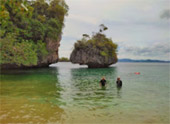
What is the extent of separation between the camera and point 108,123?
836cm

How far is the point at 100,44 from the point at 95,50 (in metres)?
3.55

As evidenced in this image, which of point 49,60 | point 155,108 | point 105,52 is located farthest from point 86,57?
point 155,108

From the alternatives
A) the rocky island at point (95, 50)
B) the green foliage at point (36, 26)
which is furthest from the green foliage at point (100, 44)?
the green foliage at point (36, 26)

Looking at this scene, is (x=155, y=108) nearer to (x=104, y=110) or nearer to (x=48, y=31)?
(x=104, y=110)

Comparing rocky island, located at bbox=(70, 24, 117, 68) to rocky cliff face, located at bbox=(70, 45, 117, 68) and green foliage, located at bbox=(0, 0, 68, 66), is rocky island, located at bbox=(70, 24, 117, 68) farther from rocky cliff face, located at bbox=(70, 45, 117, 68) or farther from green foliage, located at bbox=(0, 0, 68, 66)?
green foliage, located at bbox=(0, 0, 68, 66)

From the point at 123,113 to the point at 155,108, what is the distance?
2.93 meters

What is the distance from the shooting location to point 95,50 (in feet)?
239

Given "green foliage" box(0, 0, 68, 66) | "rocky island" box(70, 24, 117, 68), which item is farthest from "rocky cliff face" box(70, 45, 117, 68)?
"green foliage" box(0, 0, 68, 66)

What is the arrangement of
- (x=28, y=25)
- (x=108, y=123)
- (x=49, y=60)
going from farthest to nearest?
(x=49, y=60)
(x=28, y=25)
(x=108, y=123)

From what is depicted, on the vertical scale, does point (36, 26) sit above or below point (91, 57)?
above

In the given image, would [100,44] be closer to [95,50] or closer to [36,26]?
[95,50]

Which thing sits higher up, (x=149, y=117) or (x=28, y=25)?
(x=28, y=25)

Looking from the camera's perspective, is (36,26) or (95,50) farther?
(95,50)

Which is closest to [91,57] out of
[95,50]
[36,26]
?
[95,50]
